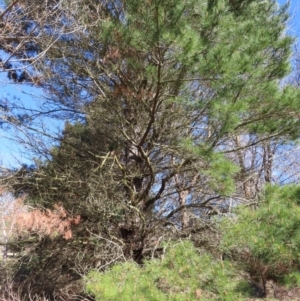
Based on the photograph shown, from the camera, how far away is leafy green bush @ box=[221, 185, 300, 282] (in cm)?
365

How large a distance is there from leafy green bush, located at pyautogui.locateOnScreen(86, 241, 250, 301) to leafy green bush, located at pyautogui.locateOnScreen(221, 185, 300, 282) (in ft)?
1.10

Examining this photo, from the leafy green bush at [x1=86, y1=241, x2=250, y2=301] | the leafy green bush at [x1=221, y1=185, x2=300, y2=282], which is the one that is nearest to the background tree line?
the leafy green bush at [x1=221, y1=185, x2=300, y2=282]

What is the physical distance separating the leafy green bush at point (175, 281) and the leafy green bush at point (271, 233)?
335 mm

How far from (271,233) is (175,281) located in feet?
3.84

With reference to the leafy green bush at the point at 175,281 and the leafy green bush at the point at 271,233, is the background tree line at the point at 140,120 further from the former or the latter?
the leafy green bush at the point at 175,281

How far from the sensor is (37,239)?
6.15m

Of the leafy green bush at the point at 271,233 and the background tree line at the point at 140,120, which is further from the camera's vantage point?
the background tree line at the point at 140,120

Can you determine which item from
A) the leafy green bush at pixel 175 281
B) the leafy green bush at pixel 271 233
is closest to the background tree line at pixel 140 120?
the leafy green bush at pixel 271 233

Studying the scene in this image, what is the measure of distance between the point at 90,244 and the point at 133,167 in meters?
1.55

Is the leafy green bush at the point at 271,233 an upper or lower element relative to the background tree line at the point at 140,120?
lower

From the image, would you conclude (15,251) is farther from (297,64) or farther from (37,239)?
(297,64)

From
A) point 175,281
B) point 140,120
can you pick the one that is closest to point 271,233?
point 175,281

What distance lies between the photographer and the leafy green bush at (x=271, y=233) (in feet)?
12.0

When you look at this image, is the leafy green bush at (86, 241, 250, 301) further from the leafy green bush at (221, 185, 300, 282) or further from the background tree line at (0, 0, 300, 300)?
the leafy green bush at (221, 185, 300, 282)
